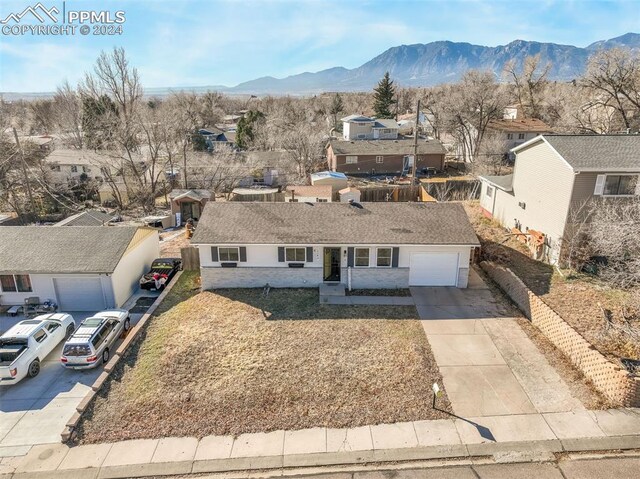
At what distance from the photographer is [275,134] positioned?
199ft

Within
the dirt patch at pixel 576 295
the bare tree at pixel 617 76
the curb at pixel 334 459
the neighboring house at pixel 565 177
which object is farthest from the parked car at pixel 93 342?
the bare tree at pixel 617 76

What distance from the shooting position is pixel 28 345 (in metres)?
14.3

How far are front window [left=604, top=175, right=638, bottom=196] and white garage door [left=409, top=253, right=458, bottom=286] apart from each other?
339 inches

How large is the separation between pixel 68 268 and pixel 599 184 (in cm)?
2591

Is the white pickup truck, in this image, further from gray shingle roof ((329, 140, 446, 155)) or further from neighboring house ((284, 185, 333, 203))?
gray shingle roof ((329, 140, 446, 155))

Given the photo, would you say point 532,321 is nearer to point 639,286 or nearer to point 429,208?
point 639,286

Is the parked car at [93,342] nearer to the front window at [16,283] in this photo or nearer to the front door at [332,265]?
the front window at [16,283]

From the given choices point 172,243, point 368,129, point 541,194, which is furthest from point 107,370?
point 368,129

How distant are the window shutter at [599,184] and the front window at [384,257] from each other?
10866 millimetres

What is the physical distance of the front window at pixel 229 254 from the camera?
64.3 feet

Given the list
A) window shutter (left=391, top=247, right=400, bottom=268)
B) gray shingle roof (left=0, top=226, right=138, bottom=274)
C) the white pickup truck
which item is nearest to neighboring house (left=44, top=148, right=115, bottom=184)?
gray shingle roof (left=0, top=226, right=138, bottom=274)

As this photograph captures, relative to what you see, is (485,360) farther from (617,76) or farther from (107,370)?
(617,76)

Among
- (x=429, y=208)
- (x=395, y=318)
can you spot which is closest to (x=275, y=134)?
(x=429, y=208)

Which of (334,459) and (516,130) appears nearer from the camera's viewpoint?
(334,459)
